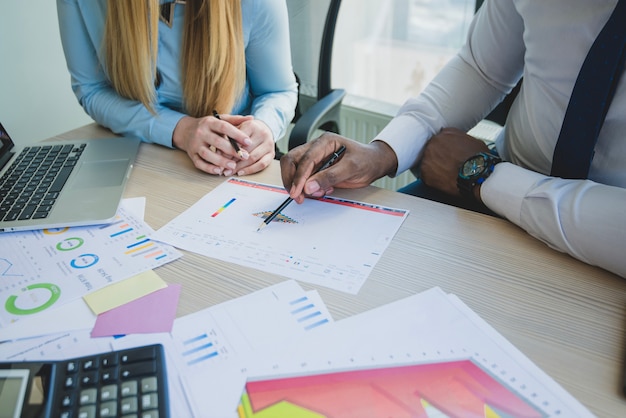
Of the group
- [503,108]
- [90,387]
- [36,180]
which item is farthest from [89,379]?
[503,108]

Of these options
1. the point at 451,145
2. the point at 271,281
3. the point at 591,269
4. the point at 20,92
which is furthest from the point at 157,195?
the point at 20,92

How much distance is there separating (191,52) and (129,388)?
0.80 meters

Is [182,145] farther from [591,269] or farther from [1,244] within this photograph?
[591,269]

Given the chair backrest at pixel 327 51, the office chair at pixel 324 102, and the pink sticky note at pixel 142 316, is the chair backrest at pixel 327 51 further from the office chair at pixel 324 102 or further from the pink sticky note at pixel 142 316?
the pink sticky note at pixel 142 316

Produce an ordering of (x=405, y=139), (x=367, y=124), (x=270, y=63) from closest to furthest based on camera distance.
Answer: (x=405, y=139) → (x=270, y=63) → (x=367, y=124)

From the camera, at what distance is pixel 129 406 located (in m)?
0.41

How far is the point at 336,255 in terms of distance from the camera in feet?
2.07

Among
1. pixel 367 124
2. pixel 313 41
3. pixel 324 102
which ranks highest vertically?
pixel 313 41

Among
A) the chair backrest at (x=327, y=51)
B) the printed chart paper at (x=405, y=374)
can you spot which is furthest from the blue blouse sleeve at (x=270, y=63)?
the printed chart paper at (x=405, y=374)

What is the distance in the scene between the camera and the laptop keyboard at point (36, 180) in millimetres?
725

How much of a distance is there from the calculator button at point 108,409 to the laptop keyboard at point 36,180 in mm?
404

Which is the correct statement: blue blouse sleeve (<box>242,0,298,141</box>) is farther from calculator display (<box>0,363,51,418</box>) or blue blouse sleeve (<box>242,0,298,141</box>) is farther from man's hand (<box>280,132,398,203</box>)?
calculator display (<box>0,363,51,418</box>)

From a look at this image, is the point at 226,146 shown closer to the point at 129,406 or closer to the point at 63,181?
the point at 63,181

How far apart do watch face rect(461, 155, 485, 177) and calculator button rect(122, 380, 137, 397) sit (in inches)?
24.0
